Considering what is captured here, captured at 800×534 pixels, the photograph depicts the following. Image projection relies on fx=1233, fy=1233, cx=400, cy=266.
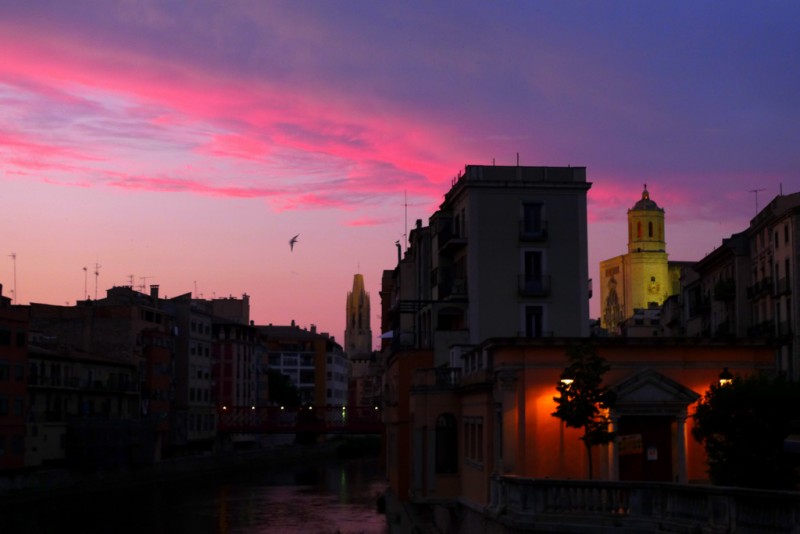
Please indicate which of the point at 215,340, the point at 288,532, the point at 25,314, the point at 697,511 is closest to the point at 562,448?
the point at 697,511

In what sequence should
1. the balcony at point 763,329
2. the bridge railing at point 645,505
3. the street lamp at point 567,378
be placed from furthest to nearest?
the balcony at point 763,329, the street lamp at point 567,378, the bridge railing at point 645,505

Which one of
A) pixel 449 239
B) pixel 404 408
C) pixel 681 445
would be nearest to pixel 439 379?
pixel 404 408

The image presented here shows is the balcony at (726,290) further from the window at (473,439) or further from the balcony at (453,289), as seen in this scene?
the window at (473,439)

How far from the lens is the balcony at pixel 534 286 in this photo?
64.5 metres

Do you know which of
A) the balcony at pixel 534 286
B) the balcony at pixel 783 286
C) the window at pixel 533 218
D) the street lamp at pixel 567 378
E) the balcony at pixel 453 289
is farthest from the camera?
the balcony at pixel 783 286

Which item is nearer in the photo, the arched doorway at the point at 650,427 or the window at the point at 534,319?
the arched doorway at the point at 650,427

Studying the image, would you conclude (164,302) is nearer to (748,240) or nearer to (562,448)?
(748,240)

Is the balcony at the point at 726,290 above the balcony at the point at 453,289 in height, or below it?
above

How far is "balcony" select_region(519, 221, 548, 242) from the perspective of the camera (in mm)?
64750

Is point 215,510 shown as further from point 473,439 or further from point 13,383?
point 473,439

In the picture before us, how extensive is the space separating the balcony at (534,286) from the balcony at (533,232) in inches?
77.3

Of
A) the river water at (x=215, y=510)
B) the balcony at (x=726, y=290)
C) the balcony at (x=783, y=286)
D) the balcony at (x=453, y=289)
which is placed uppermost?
the balcony at (x=726, y=290)

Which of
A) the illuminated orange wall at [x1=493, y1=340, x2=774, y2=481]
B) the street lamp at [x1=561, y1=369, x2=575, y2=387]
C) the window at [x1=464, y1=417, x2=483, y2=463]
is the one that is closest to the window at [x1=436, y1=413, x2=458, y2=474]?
the window at [x1=464, y1=417, x2=483, y2=463]

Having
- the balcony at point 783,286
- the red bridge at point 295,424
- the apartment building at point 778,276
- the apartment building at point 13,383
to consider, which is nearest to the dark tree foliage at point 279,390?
the red bridge at point 295,424
